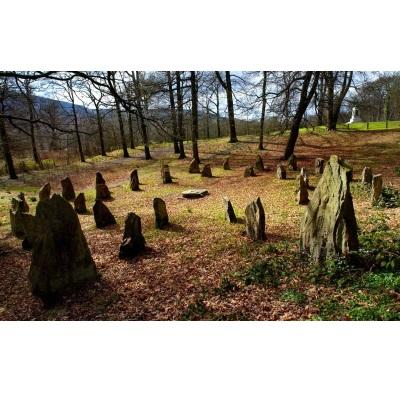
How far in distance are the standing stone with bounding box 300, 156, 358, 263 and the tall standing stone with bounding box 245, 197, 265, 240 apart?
100 cm

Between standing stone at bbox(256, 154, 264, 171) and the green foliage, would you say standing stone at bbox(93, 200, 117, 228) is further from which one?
standing stone at bbox(256, 154, 264, 171)

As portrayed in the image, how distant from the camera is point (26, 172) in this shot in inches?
495

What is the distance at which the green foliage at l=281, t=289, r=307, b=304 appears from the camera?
13.6 ft

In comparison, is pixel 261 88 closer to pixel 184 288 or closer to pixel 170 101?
pixel 170 101

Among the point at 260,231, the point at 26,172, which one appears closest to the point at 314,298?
the point at 260,231

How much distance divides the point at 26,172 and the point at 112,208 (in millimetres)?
4660

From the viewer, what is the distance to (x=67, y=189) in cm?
1130

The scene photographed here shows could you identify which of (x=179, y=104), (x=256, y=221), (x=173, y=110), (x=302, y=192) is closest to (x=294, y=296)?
(x=256, y=221)

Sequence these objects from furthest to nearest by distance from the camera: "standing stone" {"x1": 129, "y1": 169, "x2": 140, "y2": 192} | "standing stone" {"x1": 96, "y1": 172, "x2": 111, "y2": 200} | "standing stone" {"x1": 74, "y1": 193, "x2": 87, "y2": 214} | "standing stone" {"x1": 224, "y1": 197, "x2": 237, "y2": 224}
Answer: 1. "standing stone" {"x1": 129, "y1": 169, "x2": 140, "y2": 192}
2. "standing stone" {"x1": 96, "y1": 172, "x2": 111, "y2": 200}
3. "standing stone" {"x1": 74, "y1": 193, "x2": 87, "y2": 214}
4. "standing stone" {"x1": 224, "y1": 197, "x2": 237, "y2": 224}

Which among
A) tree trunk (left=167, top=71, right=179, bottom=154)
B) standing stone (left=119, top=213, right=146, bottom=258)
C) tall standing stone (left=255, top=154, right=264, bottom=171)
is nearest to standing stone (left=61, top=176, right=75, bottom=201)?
tree trunk (left=167, top=71, right=179, bottom=154)

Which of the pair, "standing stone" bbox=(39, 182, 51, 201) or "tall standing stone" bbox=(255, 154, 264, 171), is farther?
"tall standing stone" bbox=(255, 154, 264, 171)

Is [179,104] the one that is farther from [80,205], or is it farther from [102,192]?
[80,205]

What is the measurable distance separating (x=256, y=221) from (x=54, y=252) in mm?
3418

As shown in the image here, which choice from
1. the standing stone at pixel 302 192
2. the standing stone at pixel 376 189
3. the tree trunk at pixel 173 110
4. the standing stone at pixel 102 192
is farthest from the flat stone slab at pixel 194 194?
the standing stone at pixel 376 189
